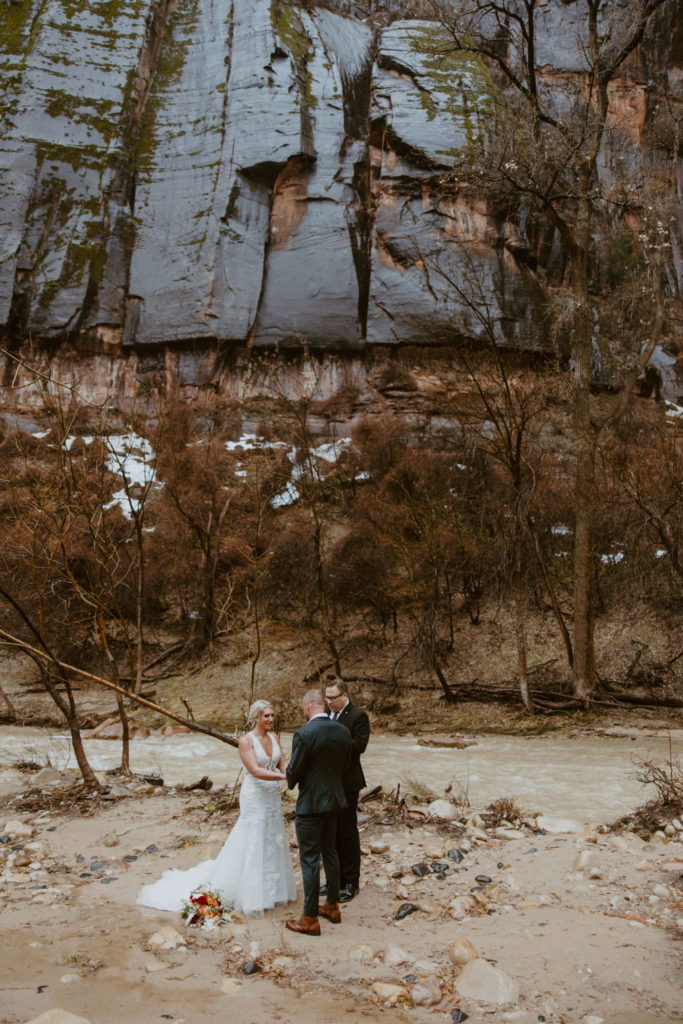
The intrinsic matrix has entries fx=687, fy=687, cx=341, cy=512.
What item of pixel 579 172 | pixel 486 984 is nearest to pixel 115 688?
pixel 486 984

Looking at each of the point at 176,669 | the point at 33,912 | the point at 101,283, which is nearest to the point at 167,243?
the point at 101,283

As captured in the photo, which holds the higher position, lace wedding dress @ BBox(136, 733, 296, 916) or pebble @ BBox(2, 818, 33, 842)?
lace wedding dress @ BBox(136, 733, 296, 916)

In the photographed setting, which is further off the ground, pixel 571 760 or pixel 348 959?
pixel 348 959

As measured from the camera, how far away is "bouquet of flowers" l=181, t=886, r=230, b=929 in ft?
14.1

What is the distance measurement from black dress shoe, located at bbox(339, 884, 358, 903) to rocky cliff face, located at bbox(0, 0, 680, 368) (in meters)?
27.7

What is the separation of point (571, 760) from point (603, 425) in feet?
23.5

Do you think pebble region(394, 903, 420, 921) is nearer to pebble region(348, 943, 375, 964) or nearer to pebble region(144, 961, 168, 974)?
pebble region(348, 943, 375, 964)

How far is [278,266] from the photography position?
32.3 m

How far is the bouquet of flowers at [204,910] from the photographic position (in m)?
4.30

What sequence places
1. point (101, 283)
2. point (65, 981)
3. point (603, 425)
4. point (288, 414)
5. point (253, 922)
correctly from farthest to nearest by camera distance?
point (101, 283)
point (288, 414)
point (603, 425)
point (253, 922)
point (65, 981)

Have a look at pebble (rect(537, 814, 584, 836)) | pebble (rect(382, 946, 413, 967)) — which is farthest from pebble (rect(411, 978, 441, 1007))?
pebble (rect(537, 814, 584, 836))

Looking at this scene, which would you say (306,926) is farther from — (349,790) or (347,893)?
(349,790)

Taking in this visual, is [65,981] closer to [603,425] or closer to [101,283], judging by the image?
[603,425]

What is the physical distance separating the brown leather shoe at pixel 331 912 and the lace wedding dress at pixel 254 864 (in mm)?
282
